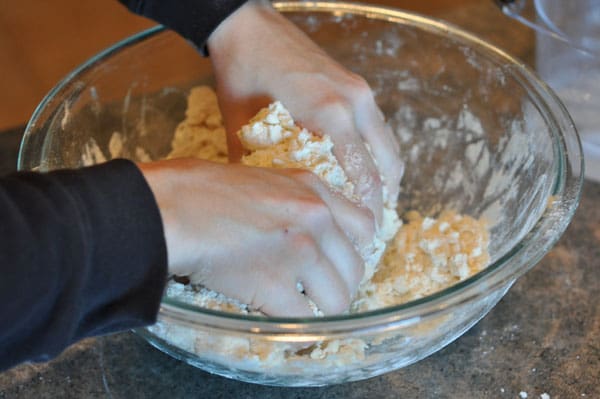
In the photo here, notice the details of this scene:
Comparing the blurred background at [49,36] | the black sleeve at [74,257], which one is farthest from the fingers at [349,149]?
the blurred background at [49,36]

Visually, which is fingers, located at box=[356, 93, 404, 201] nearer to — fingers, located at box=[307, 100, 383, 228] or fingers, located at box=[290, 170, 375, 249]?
fingers, located at box=[307, 100, 383, 228]

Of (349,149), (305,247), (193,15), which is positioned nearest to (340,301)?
(305,247)

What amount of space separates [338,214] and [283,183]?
3.0 inches

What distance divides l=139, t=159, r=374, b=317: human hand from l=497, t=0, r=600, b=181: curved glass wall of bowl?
52 cm

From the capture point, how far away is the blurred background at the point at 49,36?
4.98 ft

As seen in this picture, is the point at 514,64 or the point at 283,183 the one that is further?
the point at 514,64

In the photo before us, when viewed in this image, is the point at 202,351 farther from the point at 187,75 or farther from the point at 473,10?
the point at 473,10

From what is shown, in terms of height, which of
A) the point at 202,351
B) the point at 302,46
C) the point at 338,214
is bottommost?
the point at 202,351

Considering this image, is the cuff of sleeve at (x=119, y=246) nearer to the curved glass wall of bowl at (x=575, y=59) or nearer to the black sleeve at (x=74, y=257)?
the black sleeve at (x=74, y=257)

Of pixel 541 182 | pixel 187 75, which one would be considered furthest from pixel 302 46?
pixel 541 182

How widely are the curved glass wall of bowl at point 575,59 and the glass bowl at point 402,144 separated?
0.46 feet

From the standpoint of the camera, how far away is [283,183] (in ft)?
2.08

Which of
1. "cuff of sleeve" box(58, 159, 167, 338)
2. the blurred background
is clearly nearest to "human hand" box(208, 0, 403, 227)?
"cuff of sleeve" box(58, 159, 167, 338)

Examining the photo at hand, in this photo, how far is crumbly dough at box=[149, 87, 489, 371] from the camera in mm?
628
